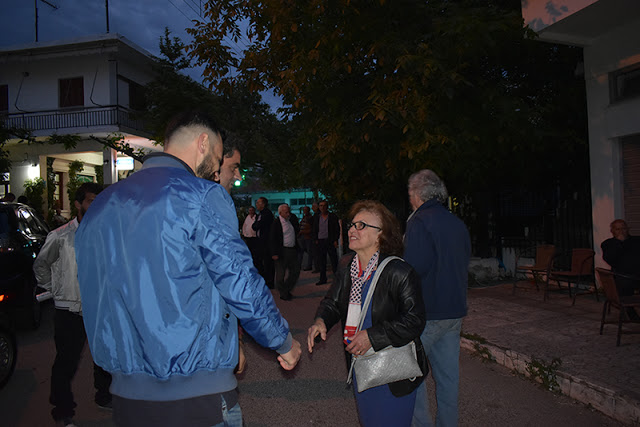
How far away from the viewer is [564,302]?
8.13 meters

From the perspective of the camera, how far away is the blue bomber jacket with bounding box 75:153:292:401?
1582 mm

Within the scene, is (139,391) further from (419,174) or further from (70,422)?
(70,422)

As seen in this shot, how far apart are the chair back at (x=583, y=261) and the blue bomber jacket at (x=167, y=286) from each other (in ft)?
26.9

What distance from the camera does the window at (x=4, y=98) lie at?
21469 millimetres

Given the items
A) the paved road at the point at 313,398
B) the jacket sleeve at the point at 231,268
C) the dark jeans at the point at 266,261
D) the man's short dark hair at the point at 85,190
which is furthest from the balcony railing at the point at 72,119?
the jacket sleeve at the point at 231,268

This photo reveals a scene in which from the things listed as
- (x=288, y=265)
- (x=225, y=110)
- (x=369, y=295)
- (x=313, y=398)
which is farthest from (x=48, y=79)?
(x=369, y=295)

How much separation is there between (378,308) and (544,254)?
800 centimetres

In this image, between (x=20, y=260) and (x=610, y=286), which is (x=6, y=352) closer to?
(x=20, y=260)

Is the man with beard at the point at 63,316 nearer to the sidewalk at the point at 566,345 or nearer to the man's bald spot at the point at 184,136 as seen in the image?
the man's bald spot at the point at 184,136

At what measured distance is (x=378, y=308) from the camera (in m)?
2.53

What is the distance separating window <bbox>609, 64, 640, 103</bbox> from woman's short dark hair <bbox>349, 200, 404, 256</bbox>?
304 inches

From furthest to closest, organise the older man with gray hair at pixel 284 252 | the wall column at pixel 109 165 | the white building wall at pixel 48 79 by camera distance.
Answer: the wall column at pixel 109 165
the white building wall at pixel 48 79
the older man with gray hair at pixel 284 252

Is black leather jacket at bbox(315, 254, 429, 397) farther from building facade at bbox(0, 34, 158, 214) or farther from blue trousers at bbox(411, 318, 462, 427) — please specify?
building facade at bbox(0, 34, 158, 214)

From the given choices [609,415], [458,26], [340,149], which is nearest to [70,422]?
[609,415]
